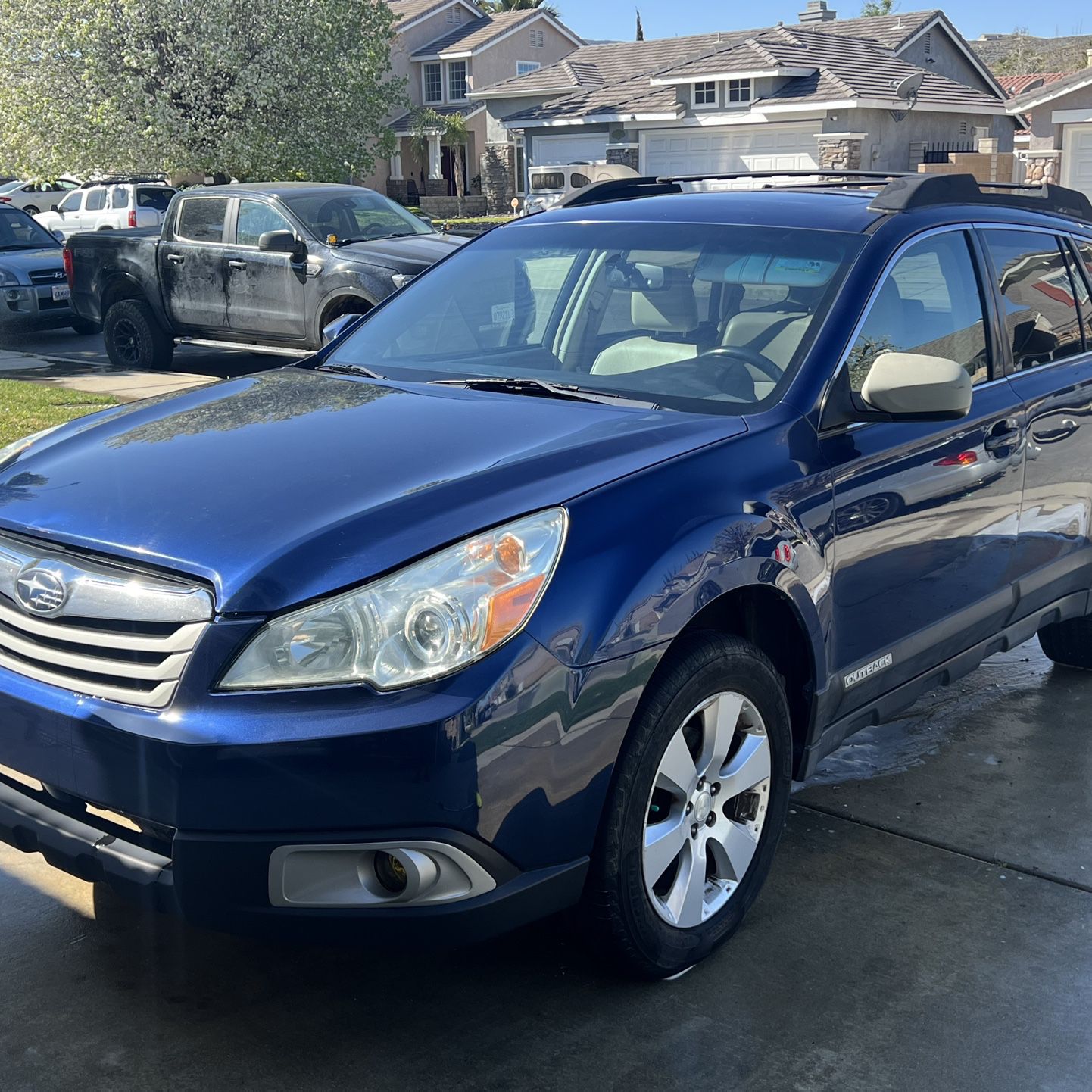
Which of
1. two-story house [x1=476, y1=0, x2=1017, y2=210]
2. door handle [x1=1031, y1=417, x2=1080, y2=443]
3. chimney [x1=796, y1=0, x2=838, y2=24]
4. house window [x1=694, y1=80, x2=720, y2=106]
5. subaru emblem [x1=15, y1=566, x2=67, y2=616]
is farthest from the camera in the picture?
chimney [x1=796, y1=0, x2=838, y2=24]

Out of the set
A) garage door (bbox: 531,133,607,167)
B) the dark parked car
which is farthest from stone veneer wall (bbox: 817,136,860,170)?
the dark parked car

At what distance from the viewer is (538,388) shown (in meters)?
3.67

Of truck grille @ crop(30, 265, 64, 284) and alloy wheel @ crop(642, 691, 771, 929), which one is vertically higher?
truck grille @ crop(30, 265, 64, 284)

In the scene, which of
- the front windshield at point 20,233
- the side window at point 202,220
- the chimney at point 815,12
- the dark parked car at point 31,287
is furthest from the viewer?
the chimney at point 815,12

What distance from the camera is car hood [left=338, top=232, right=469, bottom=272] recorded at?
11.1m

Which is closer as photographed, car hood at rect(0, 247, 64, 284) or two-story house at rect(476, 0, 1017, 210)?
car hood at rect(0, 247, 64, 284)

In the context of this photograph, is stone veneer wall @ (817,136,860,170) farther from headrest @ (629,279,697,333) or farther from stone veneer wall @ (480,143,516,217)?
headrest @ (629,279,697,333)

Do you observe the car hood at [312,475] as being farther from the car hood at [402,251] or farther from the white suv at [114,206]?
the white suv at [114,206]

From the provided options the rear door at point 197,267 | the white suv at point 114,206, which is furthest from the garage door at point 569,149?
the rear door at point 197,267

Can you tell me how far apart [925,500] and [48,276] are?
1309 centimetres

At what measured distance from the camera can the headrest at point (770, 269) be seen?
3775 mm

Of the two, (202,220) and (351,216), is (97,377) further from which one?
(351,216)

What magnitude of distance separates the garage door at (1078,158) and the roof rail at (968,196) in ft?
87.5

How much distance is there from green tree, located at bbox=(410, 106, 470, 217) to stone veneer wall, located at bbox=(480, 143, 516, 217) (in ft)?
3.41
